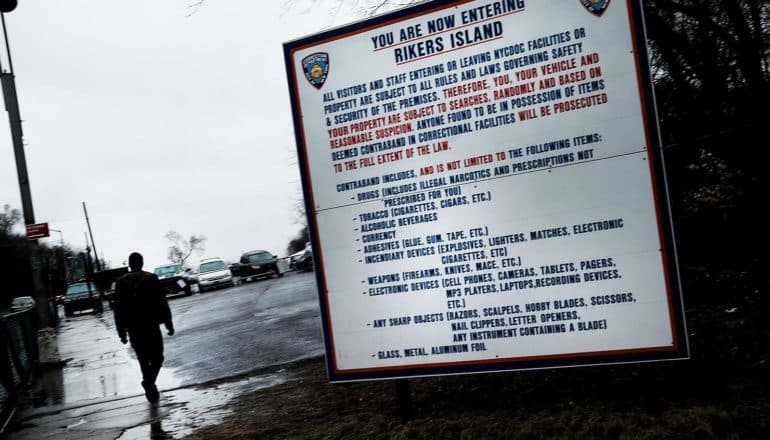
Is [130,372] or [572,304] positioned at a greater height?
[572,304]

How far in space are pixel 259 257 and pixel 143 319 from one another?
27.6 meters

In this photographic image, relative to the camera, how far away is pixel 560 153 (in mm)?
4309

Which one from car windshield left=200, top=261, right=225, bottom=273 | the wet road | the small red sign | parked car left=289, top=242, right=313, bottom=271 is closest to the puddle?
the wet road

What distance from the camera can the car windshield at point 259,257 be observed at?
3531cm

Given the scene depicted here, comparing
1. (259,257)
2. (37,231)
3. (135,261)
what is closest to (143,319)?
(135,261)

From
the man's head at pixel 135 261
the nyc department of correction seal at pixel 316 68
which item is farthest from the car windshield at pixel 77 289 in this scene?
the nyc department of correction seal at pixel 316 68

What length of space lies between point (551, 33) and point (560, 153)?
0.84 metres

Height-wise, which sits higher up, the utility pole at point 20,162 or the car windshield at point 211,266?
the utility pole at point 20,162

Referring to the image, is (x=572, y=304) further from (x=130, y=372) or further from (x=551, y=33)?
(x=130, y=372)

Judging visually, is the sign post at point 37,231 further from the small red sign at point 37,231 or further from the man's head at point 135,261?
the man's head at point 135,261

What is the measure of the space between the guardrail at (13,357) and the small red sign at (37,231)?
316 centimetres

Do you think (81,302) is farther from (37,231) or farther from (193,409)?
(193,409)

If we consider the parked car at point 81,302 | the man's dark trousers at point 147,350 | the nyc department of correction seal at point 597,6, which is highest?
the nyc department of correction seal at point 597,6

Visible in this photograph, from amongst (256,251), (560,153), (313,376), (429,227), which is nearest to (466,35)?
(560,153)
